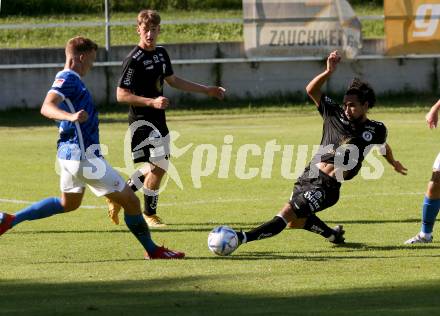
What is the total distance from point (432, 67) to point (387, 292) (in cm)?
1879

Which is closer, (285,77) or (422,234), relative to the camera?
(422,234)

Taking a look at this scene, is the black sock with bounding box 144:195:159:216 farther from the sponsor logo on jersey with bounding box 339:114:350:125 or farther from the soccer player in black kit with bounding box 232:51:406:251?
the sponsor logo on jersey with bounding box 339:114:350:125

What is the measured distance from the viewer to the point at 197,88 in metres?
11.8

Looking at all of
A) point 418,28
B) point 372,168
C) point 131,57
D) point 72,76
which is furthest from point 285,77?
point 72,76

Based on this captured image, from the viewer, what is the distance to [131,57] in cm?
1208

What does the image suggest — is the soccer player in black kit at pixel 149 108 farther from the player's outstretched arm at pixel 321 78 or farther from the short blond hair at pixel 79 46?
the short blond hair at pixel 79 46

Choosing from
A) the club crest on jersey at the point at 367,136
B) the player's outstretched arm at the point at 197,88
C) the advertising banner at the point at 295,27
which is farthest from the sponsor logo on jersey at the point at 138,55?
the advertising banner at the point at 295,27

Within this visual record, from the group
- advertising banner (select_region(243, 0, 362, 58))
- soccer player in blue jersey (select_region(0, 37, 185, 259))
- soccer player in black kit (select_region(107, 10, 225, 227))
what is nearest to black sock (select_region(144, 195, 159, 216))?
soccer player in black kit (select_region(107, 10, 225, 227))

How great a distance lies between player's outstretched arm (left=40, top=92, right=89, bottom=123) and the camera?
8859mm

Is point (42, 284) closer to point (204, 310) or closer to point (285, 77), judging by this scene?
point (204, 310)

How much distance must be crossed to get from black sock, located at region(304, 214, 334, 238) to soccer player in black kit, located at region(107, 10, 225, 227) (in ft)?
6.80

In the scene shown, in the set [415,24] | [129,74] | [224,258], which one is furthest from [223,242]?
[415,24]
